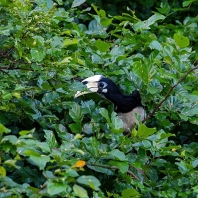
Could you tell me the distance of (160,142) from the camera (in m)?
2.98

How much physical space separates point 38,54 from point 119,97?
0.78m

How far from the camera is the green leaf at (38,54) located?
287 cm

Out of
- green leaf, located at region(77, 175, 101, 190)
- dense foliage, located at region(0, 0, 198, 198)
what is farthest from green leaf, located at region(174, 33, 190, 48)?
green leaf, located at region(77, 175, 101, 190)

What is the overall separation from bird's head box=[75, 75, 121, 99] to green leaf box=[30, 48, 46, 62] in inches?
21.5

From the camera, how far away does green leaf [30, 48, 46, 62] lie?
113 inches

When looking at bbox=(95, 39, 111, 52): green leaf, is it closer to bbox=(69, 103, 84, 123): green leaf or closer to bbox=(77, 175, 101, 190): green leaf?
bbox=(69, 103, 84, 123): green leaf

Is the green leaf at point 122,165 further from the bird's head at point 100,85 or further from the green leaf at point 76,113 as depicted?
the bird's head at point 100,85

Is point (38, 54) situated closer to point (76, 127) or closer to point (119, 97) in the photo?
point (76, 127)

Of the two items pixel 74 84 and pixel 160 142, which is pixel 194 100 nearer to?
pixel 160 142

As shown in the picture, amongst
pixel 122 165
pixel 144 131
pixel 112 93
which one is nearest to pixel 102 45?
pixel 112 93

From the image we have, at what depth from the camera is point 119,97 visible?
11.7 ft

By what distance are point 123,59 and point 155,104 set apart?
1.00 ft

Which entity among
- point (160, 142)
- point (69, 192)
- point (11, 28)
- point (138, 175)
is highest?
point (11, 28)

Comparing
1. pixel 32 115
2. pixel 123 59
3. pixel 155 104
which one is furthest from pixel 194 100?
pixel 32 115
